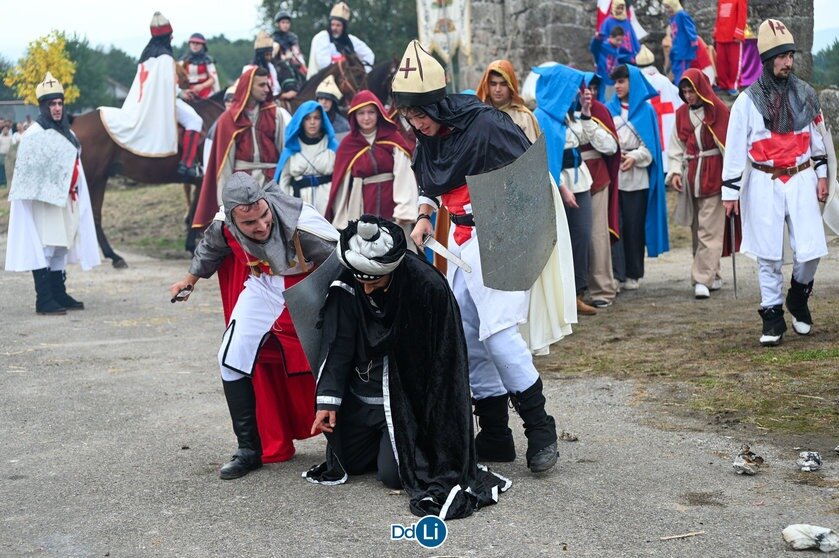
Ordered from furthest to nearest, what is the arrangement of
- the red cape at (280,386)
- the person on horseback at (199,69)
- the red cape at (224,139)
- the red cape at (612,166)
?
the person on horseback at (199,69) < the red cape at (224,139) < the red cape at (612,166) < the red cape at (280,386)

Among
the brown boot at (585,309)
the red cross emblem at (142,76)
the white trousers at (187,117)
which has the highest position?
the red cross emblem at (142,76)

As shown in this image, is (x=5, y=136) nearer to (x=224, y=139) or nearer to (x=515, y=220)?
(x=224, y=139)

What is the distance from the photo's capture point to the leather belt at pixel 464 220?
5.36 metres

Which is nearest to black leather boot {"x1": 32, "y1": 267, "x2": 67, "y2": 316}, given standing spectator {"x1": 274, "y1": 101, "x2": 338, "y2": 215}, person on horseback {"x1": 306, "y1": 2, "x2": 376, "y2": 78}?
standing spectator {"x1": 274, "y1": 101, "x2": 338, "y2": 215}

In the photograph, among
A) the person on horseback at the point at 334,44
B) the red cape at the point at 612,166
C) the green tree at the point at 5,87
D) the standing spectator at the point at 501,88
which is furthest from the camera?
the green tree at the point at 5,87

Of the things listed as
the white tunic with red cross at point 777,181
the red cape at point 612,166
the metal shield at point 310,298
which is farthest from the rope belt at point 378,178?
the metal shield at point 310,298

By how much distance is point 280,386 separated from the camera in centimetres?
559

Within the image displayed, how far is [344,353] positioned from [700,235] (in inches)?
223

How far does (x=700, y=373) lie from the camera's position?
7.03 metres

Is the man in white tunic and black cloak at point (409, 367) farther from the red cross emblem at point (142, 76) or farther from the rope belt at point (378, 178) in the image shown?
the red cross emblem at point (142, 76)

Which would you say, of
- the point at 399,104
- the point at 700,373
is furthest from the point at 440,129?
the point at 700,373

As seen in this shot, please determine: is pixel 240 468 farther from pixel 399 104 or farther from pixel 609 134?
pixel 609 134

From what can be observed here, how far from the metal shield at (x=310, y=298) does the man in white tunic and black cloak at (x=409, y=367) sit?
5cm

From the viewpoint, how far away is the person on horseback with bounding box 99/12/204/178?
554 inches
